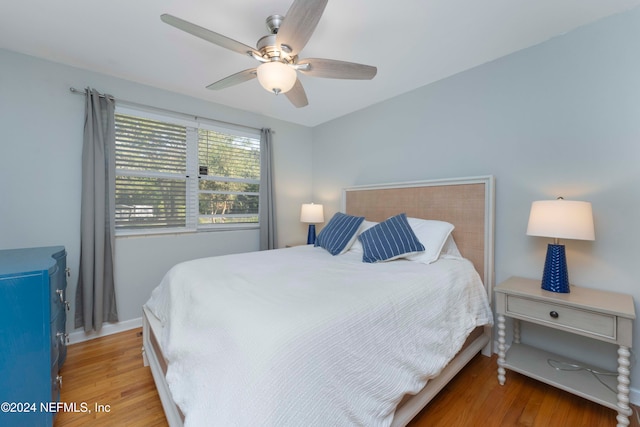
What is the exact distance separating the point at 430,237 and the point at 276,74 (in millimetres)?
1651

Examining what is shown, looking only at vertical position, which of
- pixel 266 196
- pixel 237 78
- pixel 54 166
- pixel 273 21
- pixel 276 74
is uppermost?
pixel 273 21

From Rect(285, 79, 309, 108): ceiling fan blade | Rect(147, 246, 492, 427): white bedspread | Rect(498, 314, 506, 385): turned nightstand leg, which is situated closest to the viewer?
Rect(147, 246, 492, 427): white bedspread

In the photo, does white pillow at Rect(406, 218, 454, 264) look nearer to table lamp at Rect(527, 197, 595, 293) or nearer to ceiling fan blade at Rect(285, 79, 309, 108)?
table lamp at Rect(527, 197, 595, 293)

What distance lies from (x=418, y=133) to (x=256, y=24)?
1.79 meters

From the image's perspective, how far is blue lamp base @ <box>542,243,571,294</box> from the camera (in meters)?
1.67

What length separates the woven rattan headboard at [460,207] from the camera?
216cm

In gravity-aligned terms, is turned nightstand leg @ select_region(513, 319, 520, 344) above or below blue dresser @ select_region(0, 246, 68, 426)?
below

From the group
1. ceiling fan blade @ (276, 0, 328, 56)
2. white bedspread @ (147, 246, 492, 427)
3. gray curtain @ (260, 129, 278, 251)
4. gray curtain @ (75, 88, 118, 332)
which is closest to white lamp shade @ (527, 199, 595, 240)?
white bedspread @ (147, 246, 492, 427)

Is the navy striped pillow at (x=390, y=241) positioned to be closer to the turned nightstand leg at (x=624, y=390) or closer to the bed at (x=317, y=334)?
the bed at (x=317, y=334)

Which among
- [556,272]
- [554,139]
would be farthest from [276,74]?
[556,272]

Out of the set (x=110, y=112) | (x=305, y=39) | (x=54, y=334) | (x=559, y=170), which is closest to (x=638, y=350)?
(x=559, y=170)

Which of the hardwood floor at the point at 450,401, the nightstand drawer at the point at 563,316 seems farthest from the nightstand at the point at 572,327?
the hardwood floor at the point at 450,401

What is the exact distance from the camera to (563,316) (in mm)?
1568

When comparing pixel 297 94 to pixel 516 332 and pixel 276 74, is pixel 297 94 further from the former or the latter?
pixel 516 332
